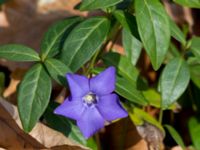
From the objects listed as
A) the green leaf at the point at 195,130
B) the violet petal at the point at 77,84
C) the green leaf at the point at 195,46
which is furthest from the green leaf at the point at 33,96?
the green leaf at the point at 195,130

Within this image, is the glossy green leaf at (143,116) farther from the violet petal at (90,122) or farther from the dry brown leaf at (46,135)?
the violet petal at (90,122)

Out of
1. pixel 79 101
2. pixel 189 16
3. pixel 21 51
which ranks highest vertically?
pixel 21 51

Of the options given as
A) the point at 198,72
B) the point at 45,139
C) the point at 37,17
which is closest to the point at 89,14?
the point at 37,17

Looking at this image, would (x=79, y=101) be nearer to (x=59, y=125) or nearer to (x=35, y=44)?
(x=59, y=125)

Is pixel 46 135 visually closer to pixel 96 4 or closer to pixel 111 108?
pixel 111 108

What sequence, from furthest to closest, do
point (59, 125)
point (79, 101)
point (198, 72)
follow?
point (198, 72) → point (59, 125) → point (79, 101)

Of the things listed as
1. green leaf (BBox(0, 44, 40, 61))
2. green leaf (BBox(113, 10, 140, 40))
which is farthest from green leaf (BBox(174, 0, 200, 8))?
green leaf (BBox(0, 44, 40, 61))

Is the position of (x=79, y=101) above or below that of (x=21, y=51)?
below
